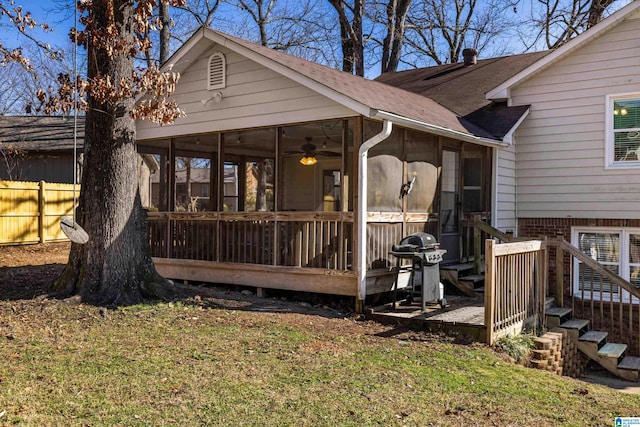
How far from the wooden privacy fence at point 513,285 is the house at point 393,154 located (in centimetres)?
200

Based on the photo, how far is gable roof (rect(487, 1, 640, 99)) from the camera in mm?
10477

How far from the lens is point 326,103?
885cm

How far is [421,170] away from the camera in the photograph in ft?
32.4

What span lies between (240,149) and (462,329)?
24.4 feet

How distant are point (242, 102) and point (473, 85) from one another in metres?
6.31

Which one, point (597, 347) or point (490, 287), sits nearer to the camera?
point (490, 287)

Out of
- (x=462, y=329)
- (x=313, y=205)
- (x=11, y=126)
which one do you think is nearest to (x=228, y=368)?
(x=462, y=329)

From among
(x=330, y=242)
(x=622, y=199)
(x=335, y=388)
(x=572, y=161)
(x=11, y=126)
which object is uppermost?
(x=11, y=126)

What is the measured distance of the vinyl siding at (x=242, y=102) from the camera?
9.12 meters

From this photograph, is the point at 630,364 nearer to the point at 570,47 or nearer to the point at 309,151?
the point at 570,47

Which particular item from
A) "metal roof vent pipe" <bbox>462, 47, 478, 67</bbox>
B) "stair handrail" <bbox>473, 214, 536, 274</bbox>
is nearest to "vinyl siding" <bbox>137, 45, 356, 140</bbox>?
"stair handrail" <bbox>473, 214, 536, 274</bbox>

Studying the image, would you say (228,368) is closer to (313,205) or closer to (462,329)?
(462,329)

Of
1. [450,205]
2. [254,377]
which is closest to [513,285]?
[450,205]

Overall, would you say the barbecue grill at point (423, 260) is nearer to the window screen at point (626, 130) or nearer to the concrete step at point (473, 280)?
the concrete step at point (473, 280)
